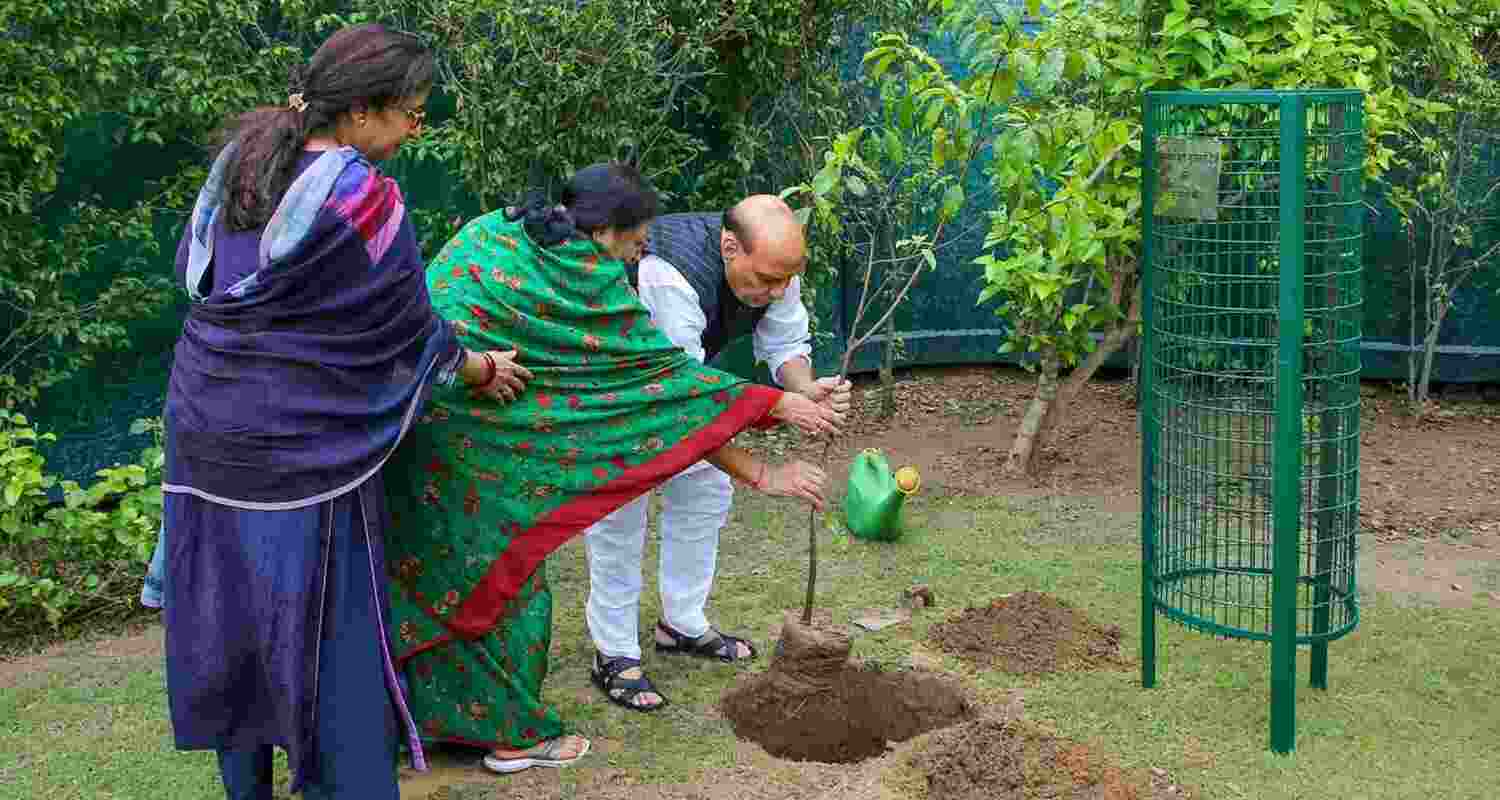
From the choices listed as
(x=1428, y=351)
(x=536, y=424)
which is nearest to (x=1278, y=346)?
(x=536, y=424)

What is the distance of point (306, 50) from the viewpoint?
6.33m

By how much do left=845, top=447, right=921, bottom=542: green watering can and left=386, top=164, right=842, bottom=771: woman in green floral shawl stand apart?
192 centimetres

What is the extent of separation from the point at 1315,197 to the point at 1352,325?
1.22 feet

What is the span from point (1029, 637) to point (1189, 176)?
1585mm

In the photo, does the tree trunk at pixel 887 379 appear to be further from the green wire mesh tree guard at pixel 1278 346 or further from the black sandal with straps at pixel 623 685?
the black sandal with straps at pixel 623 685

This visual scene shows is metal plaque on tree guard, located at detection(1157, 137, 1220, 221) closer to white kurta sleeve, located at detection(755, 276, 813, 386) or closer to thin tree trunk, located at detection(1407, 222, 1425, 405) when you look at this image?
white kurta sleeve, located at detection(755, 276, 813, 386)

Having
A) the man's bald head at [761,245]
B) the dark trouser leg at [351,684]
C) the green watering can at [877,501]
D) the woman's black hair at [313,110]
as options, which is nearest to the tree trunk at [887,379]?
the green watering can at [877,501]

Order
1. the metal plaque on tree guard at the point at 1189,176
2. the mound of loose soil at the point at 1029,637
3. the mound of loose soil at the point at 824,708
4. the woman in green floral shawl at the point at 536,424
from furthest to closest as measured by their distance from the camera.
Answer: the mound of loose soil at the point at 1029,637 → the mound of loose soil at the point at 824,708 → the metal plaque on tree guard at the point at 1189,176 → the woman in green floral shawl at the point at 536,424

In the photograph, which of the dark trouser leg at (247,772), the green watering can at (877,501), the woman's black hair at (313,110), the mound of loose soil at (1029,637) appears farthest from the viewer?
the green watering can at (877,501)

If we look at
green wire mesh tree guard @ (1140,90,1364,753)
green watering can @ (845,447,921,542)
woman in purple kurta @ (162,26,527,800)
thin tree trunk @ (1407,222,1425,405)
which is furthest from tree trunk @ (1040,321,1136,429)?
woman in purple kurta @ (162,26,527,800)

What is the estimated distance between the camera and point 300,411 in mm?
→ 3236

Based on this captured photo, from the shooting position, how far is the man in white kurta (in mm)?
4172

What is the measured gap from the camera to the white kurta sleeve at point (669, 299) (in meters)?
4.17

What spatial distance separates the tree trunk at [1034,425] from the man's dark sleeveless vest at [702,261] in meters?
2.80
